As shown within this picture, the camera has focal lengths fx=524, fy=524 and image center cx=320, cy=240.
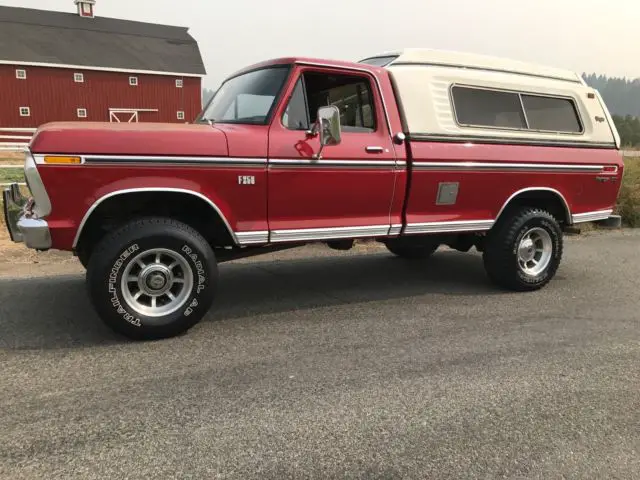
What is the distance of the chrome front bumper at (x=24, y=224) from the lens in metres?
3.60

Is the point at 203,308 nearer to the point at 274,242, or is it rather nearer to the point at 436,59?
the point at 274,242

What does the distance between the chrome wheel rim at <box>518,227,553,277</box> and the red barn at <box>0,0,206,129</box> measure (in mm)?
34880

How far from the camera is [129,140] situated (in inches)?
146

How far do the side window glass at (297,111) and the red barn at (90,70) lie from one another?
3500 centimetres

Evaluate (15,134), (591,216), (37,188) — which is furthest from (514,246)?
(15,134)

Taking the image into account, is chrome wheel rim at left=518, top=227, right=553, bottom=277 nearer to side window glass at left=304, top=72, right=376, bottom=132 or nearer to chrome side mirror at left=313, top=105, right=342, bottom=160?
side window glass at left=304, top=72, right=376, bottom=132

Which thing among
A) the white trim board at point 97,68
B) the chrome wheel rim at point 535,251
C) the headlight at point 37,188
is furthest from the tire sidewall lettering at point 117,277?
the white trim board at point 97,68

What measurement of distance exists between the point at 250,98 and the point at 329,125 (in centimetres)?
90

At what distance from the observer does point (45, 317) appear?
436 cm

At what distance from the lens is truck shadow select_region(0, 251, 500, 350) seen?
4.07 m

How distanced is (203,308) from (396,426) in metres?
1.85

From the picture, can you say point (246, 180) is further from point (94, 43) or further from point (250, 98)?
point (94, 43)

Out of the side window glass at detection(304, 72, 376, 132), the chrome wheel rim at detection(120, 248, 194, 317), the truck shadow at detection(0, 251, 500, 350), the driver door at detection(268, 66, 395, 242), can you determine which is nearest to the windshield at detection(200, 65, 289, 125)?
the driver door at detection(268, 66, 395, 242)

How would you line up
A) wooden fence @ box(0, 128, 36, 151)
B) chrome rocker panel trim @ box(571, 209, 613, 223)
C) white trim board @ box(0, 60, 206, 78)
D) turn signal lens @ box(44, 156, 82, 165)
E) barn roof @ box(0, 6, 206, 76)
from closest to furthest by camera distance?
turn signal lens @ box(44, 156, 82, 165), chrome rocker panel trim @ box(571, 209, 613, 223), wooden fence @ box(0, 128, 36, 151), white trim board @ box(0, 60, 206, 78), barn roof @ box(0, 6, 206, 76)
